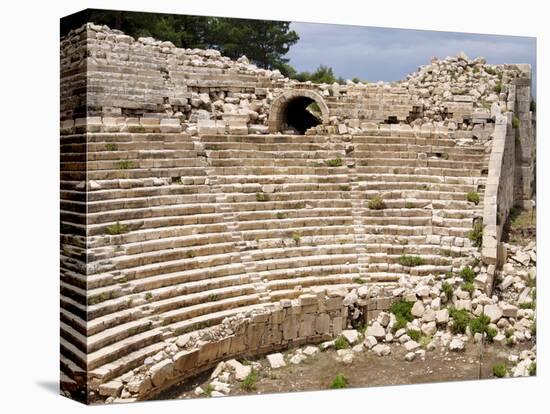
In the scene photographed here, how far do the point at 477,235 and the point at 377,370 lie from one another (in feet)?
10.4

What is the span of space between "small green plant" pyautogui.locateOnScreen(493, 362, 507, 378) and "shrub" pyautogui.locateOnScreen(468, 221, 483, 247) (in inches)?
82.5

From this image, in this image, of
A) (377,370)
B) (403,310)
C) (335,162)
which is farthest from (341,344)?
(335,162)

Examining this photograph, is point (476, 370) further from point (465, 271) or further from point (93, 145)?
point (93, 145)

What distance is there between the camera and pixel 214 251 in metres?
11.7

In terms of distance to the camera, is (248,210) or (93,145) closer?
(93,145)

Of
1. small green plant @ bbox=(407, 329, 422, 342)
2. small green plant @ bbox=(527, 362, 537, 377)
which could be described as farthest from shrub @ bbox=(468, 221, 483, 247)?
small green plant @ bbox=(527, 362, 537, 377)

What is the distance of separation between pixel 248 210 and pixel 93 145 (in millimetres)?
3255

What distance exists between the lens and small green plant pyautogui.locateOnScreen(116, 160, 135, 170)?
421 inches

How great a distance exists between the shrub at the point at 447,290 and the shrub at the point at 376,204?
5.67 feet

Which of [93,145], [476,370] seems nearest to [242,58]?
[93,145]

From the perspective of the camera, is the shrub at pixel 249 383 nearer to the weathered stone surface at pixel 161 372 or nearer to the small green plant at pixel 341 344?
the weathered stone surface at pixel 161 372

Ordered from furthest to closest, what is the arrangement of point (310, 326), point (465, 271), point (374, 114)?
point (374, 114)
point (465, 271)
point (310, 326)

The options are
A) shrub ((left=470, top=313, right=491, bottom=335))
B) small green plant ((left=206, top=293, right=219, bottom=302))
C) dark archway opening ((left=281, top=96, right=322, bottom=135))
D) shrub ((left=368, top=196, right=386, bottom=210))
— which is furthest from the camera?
dark archway opening ((left=281, top=96, right=322, bottom=135))

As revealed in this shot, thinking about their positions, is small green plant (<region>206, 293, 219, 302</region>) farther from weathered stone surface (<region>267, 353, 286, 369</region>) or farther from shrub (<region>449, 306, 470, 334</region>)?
shrub (<region>449, 306, 470, 334</region>)
